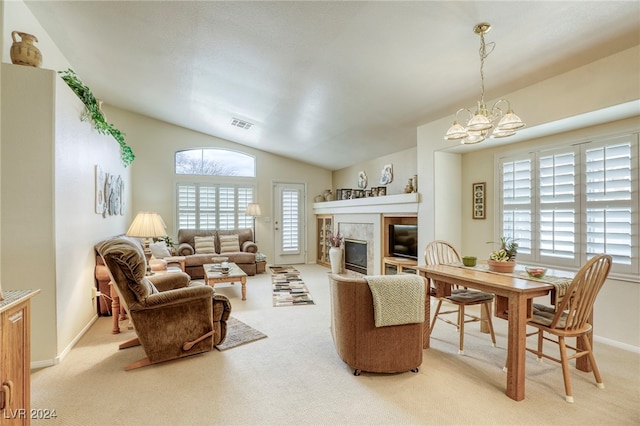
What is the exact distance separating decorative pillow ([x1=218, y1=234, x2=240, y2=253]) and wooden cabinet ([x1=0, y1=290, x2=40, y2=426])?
5024 mm

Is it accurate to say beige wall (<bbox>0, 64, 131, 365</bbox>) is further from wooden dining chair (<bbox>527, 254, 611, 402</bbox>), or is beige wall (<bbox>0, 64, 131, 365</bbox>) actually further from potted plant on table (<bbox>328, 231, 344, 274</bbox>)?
potted plant on table (<bbox>328, 231, 344, 274</bbox>)

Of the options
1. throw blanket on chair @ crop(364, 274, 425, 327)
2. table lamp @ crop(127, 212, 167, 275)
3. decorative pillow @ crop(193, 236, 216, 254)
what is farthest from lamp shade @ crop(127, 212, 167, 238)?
throw blanket on chair @ crop(364, 274, 425, 327)

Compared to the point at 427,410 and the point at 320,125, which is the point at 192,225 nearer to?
the point at 320,125

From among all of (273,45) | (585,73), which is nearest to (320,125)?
(273,45)

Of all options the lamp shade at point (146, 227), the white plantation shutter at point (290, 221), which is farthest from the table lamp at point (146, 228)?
the white plantation shutter at point (290, 221)

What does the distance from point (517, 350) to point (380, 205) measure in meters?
3.51

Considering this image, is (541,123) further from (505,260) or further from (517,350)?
(517,350)

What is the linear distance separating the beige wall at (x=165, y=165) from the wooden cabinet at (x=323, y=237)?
124cm

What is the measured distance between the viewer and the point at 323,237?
7859 millimetres

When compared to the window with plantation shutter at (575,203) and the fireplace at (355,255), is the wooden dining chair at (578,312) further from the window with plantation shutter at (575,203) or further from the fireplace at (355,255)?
the fireplace at (355,255)

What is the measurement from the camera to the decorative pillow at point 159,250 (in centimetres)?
558

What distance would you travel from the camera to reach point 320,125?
17.3ft

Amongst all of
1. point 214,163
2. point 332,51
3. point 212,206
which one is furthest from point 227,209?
point 332,51

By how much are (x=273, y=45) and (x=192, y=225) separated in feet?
16.6
